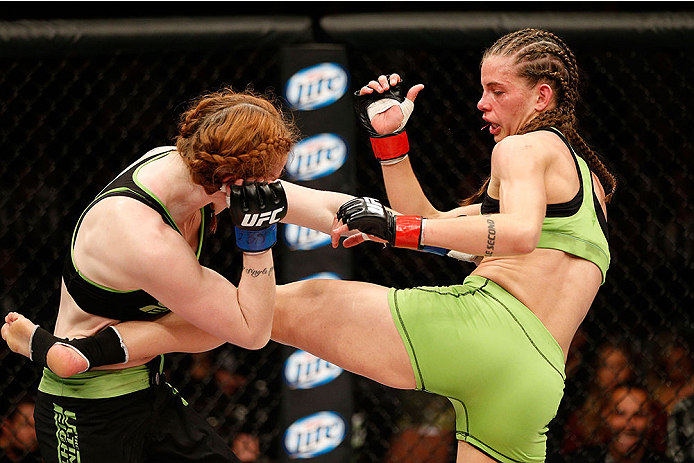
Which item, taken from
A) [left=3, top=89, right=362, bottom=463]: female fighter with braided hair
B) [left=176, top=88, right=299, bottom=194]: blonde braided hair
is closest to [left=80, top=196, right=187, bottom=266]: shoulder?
[left=3, top=89, right=362, bottom=463]: female fighter with braided hair

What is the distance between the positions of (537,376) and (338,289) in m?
0.41

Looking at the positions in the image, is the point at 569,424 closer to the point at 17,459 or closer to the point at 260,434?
the point at 260,434

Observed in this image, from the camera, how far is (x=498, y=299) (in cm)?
142

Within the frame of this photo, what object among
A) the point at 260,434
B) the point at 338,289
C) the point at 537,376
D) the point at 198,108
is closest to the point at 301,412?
the point at 260,434

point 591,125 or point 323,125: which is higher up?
point 323,125

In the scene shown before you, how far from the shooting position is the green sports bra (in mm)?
1413

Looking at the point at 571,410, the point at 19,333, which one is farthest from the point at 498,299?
the point at 571,410

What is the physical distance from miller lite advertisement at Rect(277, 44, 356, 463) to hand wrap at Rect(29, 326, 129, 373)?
891 mm

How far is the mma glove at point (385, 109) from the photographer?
5.56 ft

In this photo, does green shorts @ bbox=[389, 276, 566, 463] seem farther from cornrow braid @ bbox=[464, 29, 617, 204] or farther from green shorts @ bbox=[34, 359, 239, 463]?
green shorts @ bbox=[34, 359, 239, 463]

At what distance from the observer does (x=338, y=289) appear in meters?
1.46

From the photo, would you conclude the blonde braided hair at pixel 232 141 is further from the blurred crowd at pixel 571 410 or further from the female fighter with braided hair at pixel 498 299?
the blurred crowd at pixel 571 410

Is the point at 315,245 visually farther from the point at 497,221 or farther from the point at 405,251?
the point at 497,221

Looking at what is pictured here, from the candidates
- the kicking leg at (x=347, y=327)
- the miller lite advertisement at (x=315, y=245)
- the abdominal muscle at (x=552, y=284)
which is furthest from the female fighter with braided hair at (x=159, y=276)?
the miller lite advertisement at (x=315, y=245)
